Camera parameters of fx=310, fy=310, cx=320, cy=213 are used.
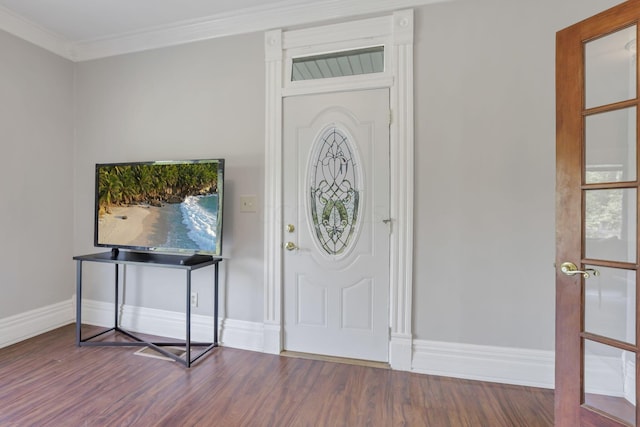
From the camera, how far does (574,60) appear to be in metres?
1.58

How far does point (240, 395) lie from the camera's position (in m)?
2.01

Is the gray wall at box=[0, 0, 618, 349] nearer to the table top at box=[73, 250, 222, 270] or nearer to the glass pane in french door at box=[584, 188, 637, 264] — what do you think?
the table top at box=[73, 250, 222, 270]

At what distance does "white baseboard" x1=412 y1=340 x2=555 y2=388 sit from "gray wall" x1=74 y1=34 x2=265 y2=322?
1.37 m

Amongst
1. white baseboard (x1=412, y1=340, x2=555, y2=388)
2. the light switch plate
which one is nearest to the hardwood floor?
white baseboard (x1=412, y1=340, x2=555, y2=388)

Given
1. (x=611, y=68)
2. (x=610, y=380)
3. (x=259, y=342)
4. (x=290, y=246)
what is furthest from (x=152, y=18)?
(x=610, y=380)

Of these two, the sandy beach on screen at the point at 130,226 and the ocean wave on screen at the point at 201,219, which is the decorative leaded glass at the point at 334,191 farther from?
the sandy beach on screen at the point at 130,226

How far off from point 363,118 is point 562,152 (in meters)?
1.29

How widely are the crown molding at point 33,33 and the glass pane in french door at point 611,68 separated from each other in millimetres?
4192

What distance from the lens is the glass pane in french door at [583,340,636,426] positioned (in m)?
1.43

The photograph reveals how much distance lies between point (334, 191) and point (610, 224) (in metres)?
1.65

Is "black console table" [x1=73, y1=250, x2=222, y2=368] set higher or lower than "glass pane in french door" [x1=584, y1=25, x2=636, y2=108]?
lower

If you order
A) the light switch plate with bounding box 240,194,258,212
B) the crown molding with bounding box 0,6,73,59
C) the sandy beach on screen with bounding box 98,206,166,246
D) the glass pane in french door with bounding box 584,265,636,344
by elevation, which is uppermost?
the crown molding with bounding box 0,6,73,59

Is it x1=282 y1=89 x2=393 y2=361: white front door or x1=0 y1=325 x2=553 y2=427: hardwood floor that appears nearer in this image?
x1=0 y1=325 x2=553 y2=427: hardwood floor

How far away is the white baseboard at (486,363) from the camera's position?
2.13 metres
